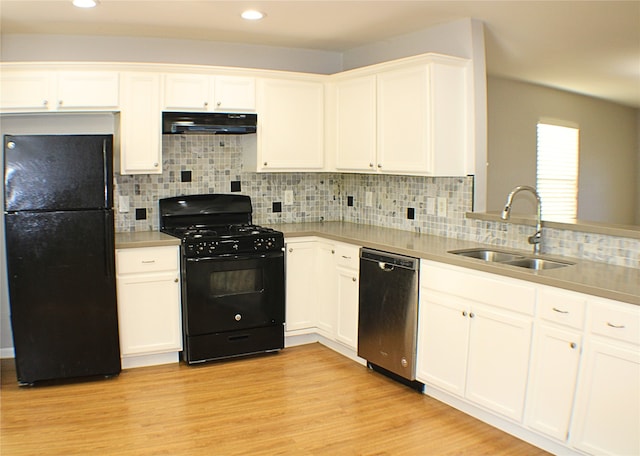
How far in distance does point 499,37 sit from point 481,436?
273 centimetres

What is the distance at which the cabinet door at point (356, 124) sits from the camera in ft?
13.5

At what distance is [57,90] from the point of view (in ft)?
12.5

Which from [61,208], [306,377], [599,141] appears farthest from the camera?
[599,141]

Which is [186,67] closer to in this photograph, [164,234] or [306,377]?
[164,234]

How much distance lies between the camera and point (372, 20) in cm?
382

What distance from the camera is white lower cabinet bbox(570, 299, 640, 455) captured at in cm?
236

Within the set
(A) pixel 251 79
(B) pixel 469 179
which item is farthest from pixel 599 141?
(A) pixel 251 79

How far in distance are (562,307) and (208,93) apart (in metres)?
2.76

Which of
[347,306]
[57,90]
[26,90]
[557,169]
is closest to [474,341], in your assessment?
[347,306]

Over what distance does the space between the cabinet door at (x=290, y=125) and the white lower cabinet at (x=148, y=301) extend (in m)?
1.06

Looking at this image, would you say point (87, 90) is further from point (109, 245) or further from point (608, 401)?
point (608, 401)

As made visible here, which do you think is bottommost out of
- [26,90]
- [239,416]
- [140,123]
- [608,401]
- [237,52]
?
[239,416]

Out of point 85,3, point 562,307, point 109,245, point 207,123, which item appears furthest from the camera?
point 207,123

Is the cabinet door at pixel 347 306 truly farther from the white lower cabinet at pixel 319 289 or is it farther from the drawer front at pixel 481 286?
the drawer front at pixel 481 286
